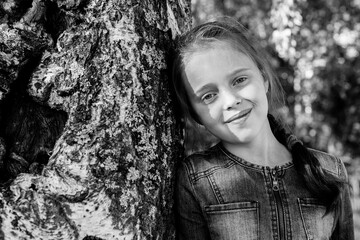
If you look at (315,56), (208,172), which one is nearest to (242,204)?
(208,172)

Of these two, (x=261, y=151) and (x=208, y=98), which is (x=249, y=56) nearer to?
(x=208, y=98)

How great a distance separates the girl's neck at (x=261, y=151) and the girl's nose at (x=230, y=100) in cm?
22

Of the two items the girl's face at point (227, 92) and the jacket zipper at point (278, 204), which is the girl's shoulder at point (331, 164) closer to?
the jacket zipper at point (278, 204)

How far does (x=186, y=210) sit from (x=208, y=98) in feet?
1.40

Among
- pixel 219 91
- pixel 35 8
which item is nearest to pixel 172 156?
pixel 219 91

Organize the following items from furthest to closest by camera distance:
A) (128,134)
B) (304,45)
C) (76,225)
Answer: (304,45)
(128,134)
(76,225)

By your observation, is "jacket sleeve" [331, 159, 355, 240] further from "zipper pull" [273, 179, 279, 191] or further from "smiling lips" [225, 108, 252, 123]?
"smiling lips" [225, 108, 252, 123]

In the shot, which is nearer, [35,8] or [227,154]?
[35,8]

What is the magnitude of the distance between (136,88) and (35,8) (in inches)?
16.6

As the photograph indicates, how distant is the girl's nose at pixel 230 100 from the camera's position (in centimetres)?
177

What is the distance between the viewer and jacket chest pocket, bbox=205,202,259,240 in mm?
1830

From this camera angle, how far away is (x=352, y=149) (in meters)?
6.91

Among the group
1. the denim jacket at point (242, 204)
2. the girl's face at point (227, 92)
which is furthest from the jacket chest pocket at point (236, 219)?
the girl's face at point (227, 92)

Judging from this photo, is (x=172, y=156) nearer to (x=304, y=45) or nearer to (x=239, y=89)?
(x=239, y=89)
